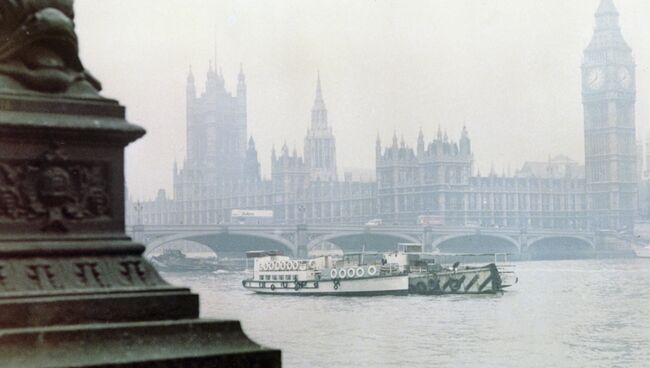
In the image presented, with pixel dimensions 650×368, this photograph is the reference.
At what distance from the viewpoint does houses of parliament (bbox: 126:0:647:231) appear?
74.4 m

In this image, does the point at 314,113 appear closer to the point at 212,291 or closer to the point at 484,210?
the point at 484,210

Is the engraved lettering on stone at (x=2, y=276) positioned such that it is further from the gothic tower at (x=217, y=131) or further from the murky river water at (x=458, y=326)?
the gothic tower at (x=217, y=131)

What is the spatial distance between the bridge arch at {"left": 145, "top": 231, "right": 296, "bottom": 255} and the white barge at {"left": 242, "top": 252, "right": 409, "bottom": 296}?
10635mm

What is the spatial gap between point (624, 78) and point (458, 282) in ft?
194

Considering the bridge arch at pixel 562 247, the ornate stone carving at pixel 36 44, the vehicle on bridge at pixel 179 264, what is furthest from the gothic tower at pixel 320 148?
the ornate stone carving at pixel 36 44

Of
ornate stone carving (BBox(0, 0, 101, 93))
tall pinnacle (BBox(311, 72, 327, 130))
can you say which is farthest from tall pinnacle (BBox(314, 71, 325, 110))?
ornate stone carving (BBox(0, 0, 101, 93))

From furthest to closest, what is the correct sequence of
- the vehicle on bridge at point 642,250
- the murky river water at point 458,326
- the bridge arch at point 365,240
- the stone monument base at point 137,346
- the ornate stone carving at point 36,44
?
the vehicle on bridge at point 642,250 → the bridge arch at point 365,240 → the murky river water at point 458,326 → the ornate stone carving at point 36,44 → the stone monument base at point 137,346

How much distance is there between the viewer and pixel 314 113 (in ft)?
269

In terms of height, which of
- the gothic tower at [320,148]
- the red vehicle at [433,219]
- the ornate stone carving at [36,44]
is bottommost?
the red vehicle at [433,219]

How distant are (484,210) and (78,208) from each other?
71.7 metres

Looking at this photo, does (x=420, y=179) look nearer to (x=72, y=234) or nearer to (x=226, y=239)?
(x=226, y=239)

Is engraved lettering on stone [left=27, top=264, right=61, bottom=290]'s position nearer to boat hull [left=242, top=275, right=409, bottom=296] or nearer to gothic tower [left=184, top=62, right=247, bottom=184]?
boat hull [left=242, top=275, right=409, bottom=296]

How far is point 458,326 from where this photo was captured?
22.1 m

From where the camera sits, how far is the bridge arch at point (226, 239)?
157 ft
